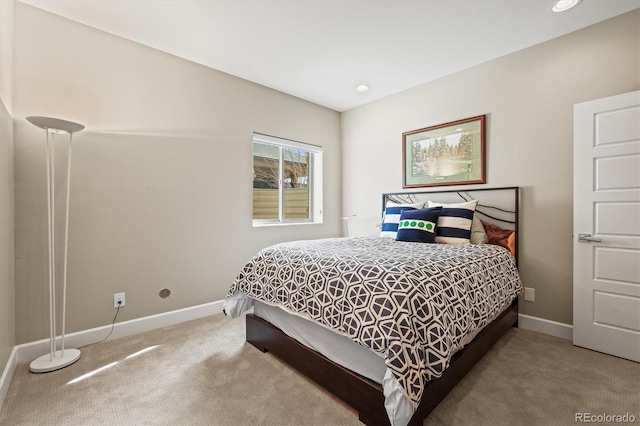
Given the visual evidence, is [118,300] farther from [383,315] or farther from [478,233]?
[478,233]

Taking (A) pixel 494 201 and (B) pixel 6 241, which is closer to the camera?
(B) pixel 6 241

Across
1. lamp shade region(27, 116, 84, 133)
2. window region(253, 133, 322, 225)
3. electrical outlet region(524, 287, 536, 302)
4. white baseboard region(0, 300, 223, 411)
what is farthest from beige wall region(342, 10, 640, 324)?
lamp shade region(27, 116, 84, 133)

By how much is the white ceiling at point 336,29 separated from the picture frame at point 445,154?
0.62 meters

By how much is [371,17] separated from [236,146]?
180 centimetres

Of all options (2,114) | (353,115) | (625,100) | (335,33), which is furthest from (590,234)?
(2,114)

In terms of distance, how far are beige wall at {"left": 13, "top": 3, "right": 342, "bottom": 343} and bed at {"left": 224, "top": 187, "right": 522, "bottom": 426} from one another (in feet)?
3.05

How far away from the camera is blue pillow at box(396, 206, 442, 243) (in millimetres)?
2562

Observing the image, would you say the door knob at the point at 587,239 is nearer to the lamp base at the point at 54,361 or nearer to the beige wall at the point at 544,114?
the beige wall at the point at 544,114

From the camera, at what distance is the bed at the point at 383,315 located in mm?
1232

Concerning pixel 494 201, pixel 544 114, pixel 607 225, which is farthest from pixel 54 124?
pixel 607 225

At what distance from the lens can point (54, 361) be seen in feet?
6.26

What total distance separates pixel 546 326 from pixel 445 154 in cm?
186

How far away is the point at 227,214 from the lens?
306 centimetres

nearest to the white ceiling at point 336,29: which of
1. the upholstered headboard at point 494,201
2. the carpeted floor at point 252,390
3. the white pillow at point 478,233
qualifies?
the upholstered headboard at point 494,201
